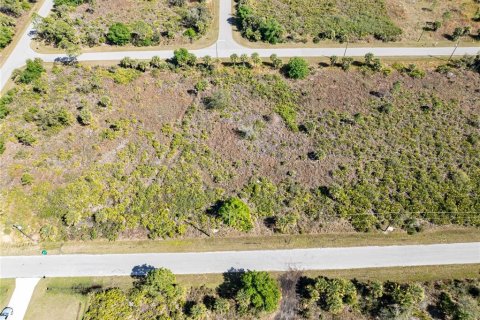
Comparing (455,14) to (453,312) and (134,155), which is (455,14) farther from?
(134,155)

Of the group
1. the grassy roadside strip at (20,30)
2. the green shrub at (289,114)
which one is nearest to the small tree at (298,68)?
the green shrub at (289,114)

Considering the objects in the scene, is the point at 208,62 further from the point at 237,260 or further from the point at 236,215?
the point at 237,260

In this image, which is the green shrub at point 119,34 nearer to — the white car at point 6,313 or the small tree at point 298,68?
the small tree at point 298,68

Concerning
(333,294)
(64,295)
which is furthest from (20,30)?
(333,294)

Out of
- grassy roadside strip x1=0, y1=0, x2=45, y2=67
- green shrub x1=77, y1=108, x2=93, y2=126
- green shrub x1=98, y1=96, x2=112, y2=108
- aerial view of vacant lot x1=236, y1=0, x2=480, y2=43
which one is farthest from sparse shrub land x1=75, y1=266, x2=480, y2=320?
grassy roadside strip x1=0, y1=0, x2=45, y2=67

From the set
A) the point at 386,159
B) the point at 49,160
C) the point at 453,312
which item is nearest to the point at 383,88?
the point at 386,159

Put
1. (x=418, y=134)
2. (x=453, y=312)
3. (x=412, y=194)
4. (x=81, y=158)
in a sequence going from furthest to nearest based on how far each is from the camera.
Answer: (x=418, y=134), (x=81, y=158), (x=412, y=194), (x=453, y=312)
